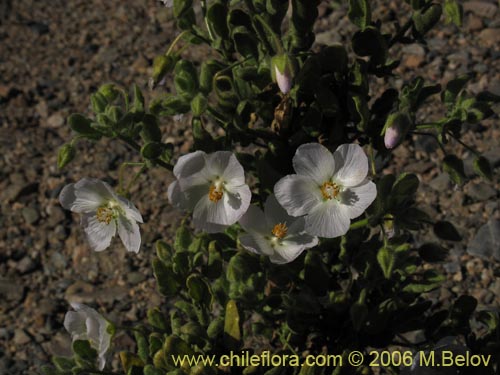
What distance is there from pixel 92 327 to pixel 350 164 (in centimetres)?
78

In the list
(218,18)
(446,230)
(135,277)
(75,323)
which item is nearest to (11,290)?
(135,277)

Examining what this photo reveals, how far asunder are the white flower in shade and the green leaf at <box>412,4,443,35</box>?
578mm

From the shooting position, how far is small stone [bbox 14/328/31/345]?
2.83 metres

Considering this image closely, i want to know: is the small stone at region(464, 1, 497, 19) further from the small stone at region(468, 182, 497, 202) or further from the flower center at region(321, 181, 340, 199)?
the flower center at region(321, 181, 340, 199)

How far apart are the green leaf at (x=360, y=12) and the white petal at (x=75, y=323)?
1027 mm

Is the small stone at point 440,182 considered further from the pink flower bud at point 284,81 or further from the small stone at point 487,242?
the pink flower bud at point 284,81

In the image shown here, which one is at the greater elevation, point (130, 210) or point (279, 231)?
point (130, 210)

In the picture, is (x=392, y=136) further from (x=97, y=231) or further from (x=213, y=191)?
(x=97, y=231)

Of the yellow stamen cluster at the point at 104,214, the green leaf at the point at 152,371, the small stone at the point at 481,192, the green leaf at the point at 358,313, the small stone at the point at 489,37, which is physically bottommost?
the small stone at the point at 481,192

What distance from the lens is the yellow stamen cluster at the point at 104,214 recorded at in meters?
1.81

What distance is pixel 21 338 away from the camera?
2838 millimetres

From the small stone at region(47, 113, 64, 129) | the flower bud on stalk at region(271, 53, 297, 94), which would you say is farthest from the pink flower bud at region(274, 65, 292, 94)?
the small stone at region(47, 113, 64, 129)

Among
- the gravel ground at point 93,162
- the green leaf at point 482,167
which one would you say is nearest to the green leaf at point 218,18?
the green leaf at point 482,167

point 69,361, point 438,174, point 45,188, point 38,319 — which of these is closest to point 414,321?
point 69,361
